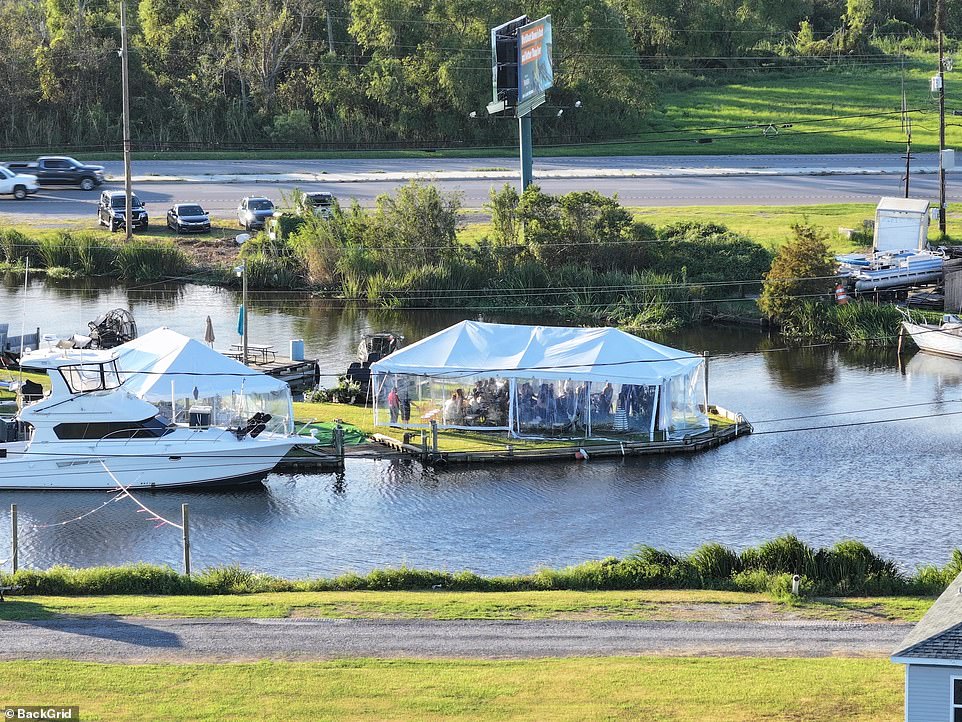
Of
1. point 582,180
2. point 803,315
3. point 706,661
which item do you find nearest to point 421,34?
point 582,180

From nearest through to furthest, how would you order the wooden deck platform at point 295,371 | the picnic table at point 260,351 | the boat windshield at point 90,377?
the boat windshield at point 90,377 < the wooden deck platform at point 295,371 < the picnic table at point 260,351

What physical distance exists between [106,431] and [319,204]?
116 ft

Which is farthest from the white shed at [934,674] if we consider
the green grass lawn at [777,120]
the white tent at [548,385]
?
the green grass lawn at [777,120]

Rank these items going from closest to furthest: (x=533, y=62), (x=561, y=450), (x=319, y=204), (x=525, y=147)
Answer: (x=561, y=450) → (x=533, y=62) → (x=525, y=147) → (x=319, y=204)

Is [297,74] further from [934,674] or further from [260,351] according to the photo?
[934,674]

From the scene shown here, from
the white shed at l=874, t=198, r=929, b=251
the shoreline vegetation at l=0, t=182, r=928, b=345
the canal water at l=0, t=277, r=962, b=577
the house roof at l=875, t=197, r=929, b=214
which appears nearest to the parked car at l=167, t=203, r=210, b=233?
the shoreline vegetation at l=0, t=182, r=928, b=345

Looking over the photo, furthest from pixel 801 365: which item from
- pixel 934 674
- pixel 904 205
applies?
pixel 934 674

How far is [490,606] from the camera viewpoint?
97.9 feet

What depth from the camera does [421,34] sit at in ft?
334

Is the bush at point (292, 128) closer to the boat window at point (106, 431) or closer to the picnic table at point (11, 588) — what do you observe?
the boat window at point (106, 431)

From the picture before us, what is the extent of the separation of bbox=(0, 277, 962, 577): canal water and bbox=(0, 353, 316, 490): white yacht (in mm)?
598

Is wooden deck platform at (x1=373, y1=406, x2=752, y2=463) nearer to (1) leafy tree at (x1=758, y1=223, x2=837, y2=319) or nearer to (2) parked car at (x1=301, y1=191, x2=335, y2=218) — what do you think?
(1) leafy tree at (x1=758, y1=223, x2=837, y2=319)

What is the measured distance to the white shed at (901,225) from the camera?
70.1m

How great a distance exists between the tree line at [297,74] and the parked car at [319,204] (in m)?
23.3
